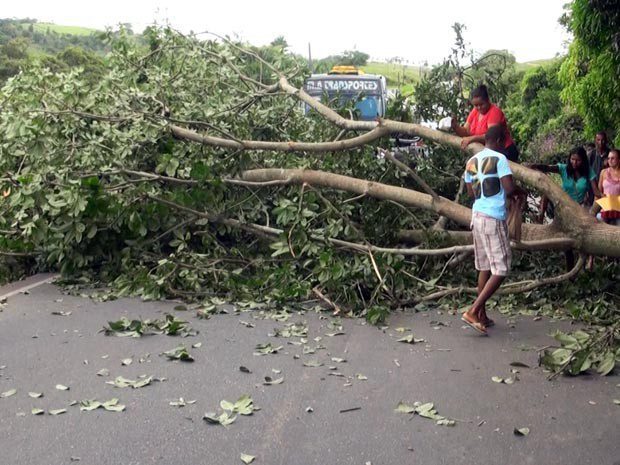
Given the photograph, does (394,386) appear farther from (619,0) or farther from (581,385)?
(619,0)

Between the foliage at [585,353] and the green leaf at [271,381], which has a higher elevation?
the foliage at [585,353]

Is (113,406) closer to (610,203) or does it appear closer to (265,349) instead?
(265,349)

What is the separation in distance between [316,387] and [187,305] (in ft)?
9.03

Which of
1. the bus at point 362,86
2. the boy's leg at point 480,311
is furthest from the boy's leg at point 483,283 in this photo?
the bus at point 362,86

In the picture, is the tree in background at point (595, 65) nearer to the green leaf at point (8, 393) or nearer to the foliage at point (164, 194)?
the foliage at point (164, 194)

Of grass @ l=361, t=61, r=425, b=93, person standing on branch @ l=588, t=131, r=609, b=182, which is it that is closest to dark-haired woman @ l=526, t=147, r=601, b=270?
person standing on branch @ l=588, t=131, r=609, b=182

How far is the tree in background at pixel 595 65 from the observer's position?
10703mm

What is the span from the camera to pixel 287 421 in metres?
4.61

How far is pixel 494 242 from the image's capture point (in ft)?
21.2

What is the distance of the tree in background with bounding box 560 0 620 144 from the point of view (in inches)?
421

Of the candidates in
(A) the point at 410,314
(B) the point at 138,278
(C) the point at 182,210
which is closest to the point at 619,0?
(A) the point at 410,314

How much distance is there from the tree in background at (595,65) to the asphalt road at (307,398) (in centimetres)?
550

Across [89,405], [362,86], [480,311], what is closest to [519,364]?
[480,311]

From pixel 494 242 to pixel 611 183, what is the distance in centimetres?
336
